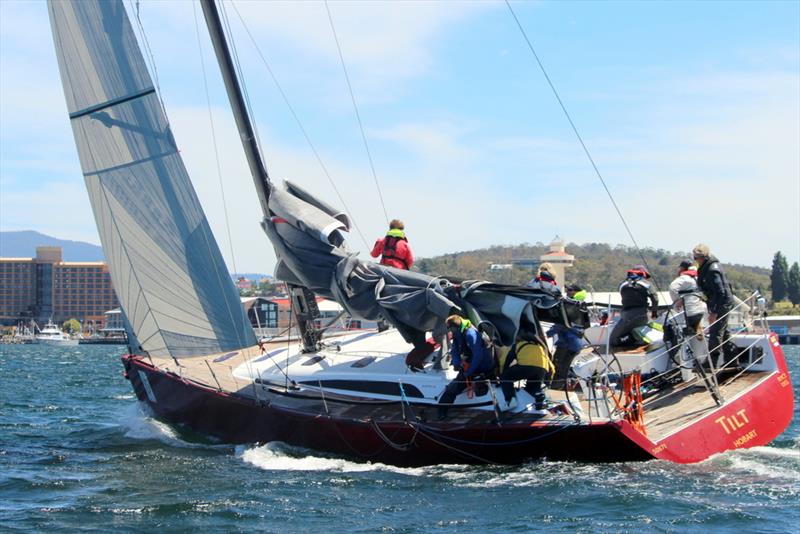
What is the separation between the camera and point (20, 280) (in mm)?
132375

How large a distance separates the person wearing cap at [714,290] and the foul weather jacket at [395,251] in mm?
3143

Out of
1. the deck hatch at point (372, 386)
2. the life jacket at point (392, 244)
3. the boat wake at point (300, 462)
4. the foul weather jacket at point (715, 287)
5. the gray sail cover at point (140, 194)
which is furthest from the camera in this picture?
the gray sail cover at point (140, 194)

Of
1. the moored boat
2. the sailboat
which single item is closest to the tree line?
the moored boat

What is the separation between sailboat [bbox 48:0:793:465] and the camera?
31.8ft

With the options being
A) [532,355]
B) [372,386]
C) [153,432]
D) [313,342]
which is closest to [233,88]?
[313,342]

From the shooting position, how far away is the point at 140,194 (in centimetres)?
1262

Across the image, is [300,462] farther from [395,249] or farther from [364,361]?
[395,249]

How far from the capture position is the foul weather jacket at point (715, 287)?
1094 cm

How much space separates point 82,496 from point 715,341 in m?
6.65

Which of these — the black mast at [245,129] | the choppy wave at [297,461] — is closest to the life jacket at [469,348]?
the choppy wave at [297,461]

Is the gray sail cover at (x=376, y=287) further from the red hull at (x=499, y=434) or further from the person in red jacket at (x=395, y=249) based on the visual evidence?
the red hull at (x=499, y=434)

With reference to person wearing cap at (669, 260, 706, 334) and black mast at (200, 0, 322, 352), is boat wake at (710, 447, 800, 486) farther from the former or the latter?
black mast at (200, 0, 322, 352)

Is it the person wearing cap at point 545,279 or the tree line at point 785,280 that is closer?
the person wearing cap at point 545,279

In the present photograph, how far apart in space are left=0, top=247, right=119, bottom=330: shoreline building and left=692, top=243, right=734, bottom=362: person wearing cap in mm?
122839
